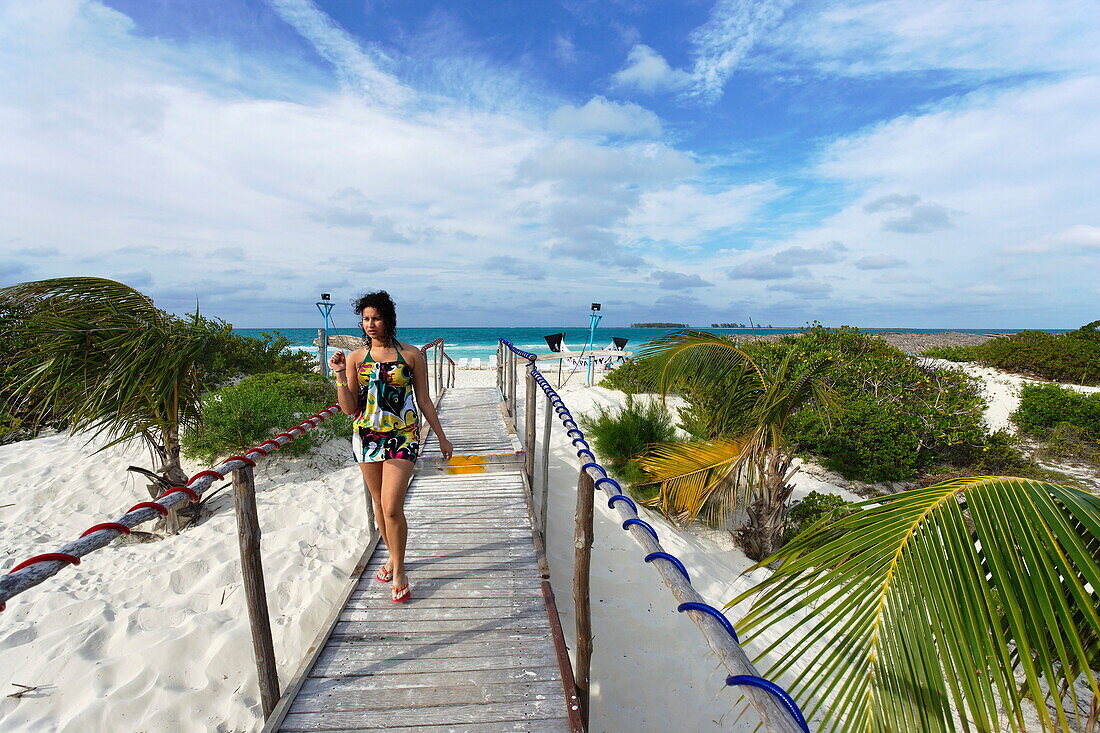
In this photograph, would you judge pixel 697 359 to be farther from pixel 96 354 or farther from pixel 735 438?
pixel 96 354

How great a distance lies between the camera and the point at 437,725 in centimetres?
225

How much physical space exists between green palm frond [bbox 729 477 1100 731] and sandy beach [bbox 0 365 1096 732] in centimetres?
78

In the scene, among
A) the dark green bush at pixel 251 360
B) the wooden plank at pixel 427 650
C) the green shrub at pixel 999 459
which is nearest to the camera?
the wooden plank at pixel 427 650

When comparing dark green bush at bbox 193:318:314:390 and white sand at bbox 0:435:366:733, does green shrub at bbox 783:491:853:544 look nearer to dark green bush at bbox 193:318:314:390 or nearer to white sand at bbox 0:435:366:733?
white sand at bbox 0:435:366:733

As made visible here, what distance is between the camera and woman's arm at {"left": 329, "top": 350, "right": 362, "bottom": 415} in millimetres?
2912

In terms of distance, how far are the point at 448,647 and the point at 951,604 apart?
94.3 inches

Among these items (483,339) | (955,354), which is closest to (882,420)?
(955,354)

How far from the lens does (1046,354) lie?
11.7 meters

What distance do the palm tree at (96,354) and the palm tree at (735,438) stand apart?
4736 millimetres

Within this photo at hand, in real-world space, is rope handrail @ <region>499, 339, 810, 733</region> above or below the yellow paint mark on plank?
above

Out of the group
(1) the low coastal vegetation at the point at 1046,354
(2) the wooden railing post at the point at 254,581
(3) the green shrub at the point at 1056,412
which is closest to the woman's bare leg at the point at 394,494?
(2) the wooden railing post at the point at 254,581

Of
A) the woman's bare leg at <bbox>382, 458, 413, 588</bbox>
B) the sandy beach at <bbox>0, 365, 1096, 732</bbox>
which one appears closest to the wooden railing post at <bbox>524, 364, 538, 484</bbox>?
the sandy beach at <bbox>0, 365, 1096, 732</bbox>

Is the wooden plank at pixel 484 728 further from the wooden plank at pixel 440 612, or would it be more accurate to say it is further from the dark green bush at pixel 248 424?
the dark green bush at pixel 248 424

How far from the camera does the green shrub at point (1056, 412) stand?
27.3ft
